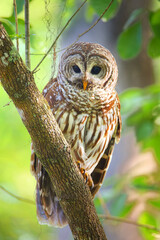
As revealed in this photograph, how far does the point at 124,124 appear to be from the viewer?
108 inches

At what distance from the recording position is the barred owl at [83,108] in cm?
191

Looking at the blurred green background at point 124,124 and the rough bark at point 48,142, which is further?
the blurred green background at point 124,124

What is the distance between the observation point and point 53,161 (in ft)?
5.28

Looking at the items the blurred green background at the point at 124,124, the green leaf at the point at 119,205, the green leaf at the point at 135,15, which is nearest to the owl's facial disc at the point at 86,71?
the blurred green background at the point at 124,124

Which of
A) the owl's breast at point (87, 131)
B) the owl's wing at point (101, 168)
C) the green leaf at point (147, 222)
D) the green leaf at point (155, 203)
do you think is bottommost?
the green leaf at point (147, 222)

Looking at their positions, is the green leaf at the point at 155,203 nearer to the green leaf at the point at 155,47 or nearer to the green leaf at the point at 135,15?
the green leaf at the point at 155,47

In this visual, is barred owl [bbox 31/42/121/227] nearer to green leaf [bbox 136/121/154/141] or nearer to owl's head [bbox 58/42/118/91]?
owl's head [bbox 58/42/118/91]

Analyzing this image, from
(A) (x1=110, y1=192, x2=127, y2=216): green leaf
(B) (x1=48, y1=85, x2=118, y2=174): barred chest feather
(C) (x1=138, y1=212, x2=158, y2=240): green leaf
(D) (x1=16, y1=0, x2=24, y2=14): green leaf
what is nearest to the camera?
(D) (x1=16, y1=0, x2=24, y2=14): green leaf

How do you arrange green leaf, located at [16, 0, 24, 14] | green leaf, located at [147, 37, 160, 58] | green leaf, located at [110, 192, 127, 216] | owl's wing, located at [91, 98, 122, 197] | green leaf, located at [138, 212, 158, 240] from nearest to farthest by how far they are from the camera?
green leaf, located at [16, 0, 24, 14] → green leaf, located at [147, 37, 160, 58] → owl's wing, located at [91, 98, 122, 197] → green leaf, located at [110, 192, 127, 216] → green leaf, located at [138, 212, 158, 240]

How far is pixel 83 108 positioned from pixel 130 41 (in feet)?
1.82

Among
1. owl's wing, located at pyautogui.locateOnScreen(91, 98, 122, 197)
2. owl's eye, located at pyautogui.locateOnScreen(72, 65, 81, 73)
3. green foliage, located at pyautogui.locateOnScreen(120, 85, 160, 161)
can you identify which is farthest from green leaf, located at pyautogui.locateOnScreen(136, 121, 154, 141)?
owl's eye, located at pyautogui.locateOnScreen(72, 65, 81, 73)

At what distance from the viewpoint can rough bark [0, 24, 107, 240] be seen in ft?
4.61

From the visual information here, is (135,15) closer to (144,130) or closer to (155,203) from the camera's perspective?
(144,130)

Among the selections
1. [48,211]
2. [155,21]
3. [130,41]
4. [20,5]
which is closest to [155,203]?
[48,211]
